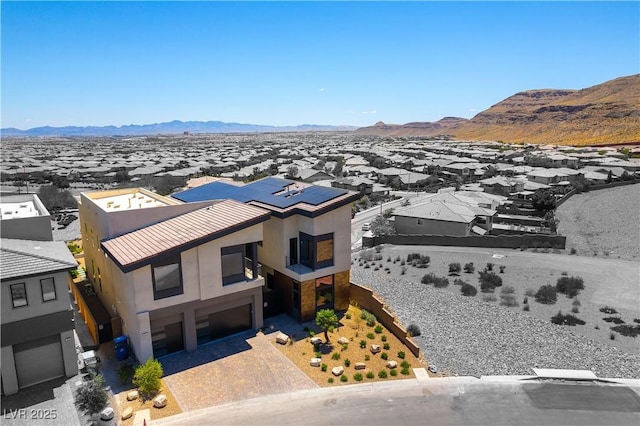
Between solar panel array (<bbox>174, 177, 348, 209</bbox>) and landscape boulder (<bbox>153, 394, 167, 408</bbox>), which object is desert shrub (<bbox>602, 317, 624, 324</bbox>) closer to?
solar panel array (<bbox>174, 177, 348, 209</bbox>)

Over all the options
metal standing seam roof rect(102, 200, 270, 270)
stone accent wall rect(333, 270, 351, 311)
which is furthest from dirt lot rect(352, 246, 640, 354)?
metal standing seam roof rect(102, 200, 270, 270)

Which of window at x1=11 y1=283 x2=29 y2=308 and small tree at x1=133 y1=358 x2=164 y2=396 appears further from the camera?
small tree at x1=133 y1=358 x2=164 y2=396

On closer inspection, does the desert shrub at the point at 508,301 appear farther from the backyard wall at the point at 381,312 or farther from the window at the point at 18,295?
the window at the point at 18,295

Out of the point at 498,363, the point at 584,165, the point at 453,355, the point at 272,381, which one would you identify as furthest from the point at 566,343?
the point at 584,165

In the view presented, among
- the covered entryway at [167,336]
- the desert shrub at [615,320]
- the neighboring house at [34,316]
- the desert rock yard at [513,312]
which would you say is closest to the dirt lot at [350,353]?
the desert rock yard at [513,312]

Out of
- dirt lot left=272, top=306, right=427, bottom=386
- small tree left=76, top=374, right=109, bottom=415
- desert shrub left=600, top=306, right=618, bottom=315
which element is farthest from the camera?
desert shrub left=600, top=306, right=618, bottom=315

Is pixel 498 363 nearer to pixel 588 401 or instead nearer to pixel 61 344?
pixel 588 401
